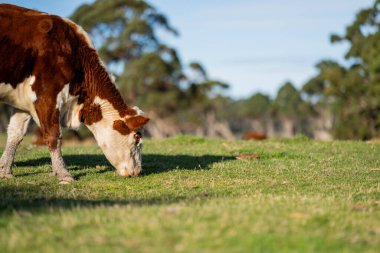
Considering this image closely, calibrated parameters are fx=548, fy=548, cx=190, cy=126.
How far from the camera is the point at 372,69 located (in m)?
39.3

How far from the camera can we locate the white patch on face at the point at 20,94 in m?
9.03

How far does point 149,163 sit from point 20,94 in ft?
12.3

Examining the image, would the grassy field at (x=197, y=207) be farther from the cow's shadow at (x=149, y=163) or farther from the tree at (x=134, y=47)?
the tree at (x=134, y=47)

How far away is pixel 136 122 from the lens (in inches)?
386

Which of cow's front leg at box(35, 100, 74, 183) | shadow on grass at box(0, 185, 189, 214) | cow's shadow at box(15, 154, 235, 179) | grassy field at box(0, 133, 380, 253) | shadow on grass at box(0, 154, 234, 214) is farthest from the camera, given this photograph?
cow's shadow at box(15, 154, 235, 179)

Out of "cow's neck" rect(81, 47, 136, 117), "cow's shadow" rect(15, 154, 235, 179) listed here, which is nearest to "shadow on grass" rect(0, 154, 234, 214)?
"cow's shadow" rect(15, 154, 235, 179)

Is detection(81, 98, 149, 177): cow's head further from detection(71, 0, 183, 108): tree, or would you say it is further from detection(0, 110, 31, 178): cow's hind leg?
detection(71, 0, 183, 108): tree

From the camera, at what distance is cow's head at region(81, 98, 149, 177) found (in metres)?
9.86

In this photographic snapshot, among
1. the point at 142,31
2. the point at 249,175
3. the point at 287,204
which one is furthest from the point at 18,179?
the point at 142,31

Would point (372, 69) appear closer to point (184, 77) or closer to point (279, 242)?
point (184, 77)

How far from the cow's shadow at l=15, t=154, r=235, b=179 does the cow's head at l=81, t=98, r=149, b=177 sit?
0.52 m

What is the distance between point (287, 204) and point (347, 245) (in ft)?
5.21

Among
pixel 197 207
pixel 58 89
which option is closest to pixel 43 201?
pixel 197 207

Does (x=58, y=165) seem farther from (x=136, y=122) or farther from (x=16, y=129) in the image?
(x=136, y=122)
